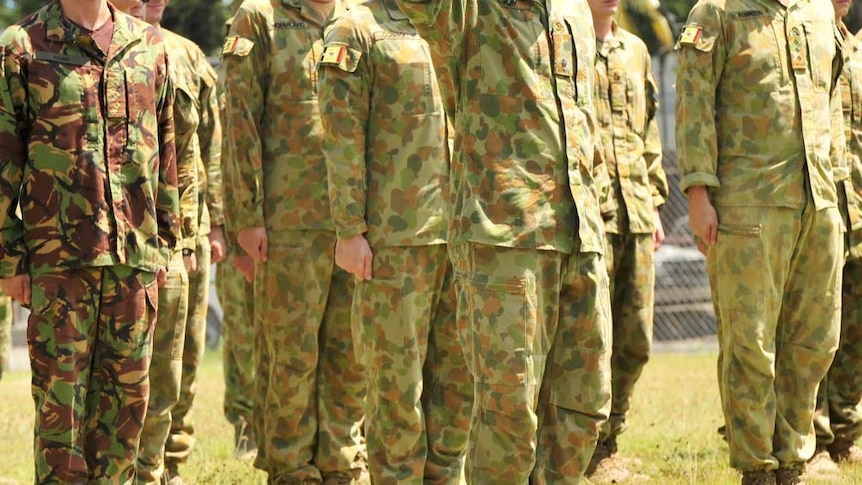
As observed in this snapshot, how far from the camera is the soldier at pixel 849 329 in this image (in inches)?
316

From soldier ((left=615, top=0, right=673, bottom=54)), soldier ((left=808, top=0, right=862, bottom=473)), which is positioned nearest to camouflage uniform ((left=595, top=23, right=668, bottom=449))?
soldier ((left=808, top=0, right=862, bottom=473))

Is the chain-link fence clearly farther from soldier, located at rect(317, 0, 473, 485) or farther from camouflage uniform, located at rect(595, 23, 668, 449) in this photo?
soldier, located at rect(317, 0, 473, 485)

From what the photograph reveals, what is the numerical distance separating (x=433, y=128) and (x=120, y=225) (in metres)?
1.43

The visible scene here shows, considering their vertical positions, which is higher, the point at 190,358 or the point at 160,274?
the point at 160,274

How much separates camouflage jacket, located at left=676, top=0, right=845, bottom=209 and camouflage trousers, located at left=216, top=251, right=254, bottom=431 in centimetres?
309

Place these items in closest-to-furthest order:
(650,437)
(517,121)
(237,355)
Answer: (517,121) → (650,437) → (237,355)

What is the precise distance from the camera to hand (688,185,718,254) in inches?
271

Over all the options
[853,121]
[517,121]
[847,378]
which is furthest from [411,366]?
[853,121]

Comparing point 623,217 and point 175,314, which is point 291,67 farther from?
point 623,217

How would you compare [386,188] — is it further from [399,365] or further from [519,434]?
[519,434]

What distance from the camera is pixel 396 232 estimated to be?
6211 millimetres

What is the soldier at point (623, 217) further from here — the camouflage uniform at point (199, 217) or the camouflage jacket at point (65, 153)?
the camouflage jacket at point (65, 153)

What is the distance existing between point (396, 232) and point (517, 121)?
1146 mm

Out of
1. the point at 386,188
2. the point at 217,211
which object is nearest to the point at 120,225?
the point at 386,188
